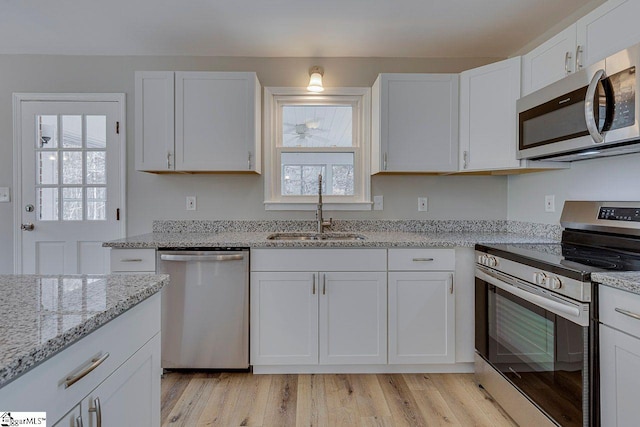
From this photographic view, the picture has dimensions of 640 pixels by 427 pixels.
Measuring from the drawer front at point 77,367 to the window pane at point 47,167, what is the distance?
2.44 meters

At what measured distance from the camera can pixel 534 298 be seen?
59.7 inches

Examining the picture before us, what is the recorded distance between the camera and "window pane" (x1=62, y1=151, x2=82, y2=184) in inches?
108

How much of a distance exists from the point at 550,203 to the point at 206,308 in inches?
Answer: 95.0

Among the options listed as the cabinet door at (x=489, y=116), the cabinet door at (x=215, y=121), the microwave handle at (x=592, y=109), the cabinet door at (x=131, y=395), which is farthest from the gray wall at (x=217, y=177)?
the cabinet door at (x=131, y=395)

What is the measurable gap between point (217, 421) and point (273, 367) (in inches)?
20.4

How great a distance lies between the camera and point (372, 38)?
2.48 metres

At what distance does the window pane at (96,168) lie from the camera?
275 cm

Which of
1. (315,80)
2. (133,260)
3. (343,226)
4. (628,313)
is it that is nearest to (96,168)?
(133,260)

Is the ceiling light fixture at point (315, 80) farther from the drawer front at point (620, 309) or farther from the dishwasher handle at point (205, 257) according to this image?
the drawer front at point (620, 309)

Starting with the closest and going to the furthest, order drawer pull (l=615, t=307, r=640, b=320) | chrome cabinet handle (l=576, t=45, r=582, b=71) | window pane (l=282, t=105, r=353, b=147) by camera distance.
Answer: drawer pull (l=615, t=307, r=640, b=320)
chrome cabinet handle (l=576, t=45, r=582, b=71)
window pane (l=282, t=105, r=353, b=147)

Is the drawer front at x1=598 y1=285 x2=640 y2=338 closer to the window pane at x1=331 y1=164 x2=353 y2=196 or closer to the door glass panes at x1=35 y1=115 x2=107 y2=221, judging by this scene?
the window pane at x1=331 y1=164 x2=353 y2=196

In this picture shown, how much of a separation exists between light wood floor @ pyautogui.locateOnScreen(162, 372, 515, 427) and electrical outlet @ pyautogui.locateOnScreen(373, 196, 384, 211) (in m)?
1.27

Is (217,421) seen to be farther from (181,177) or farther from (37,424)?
(181,177)

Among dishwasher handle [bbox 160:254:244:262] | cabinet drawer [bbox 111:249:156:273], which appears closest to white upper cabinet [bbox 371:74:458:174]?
dishwasher handle [bbox 160:254:244:262]
